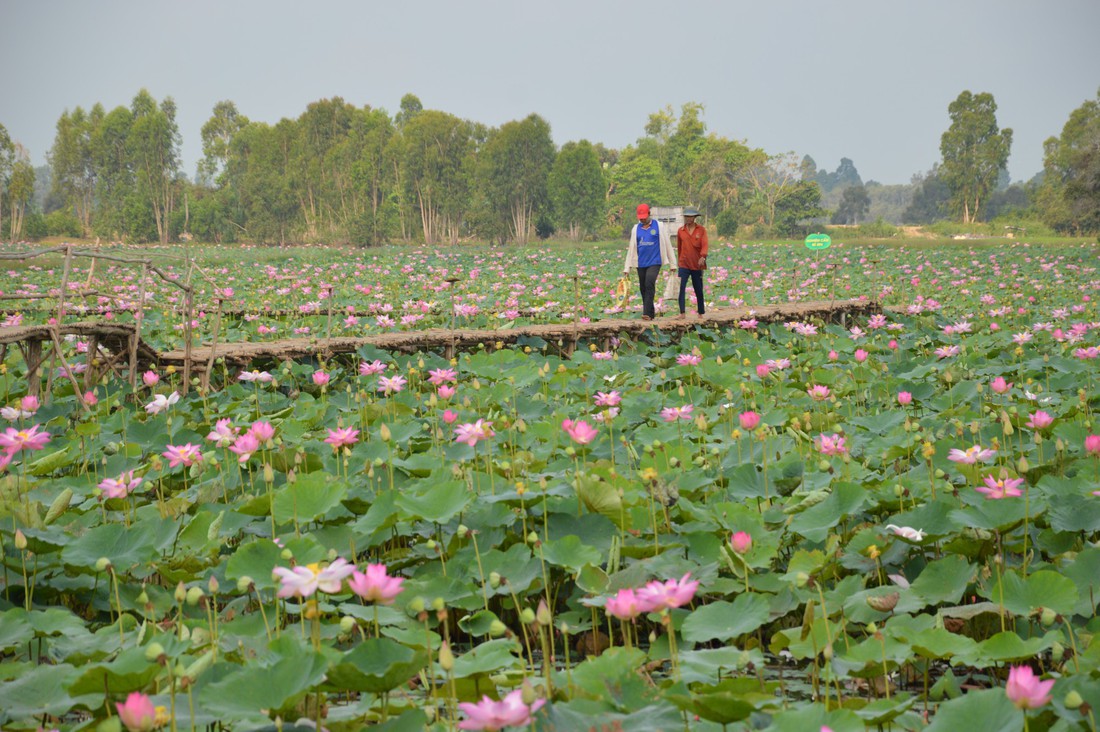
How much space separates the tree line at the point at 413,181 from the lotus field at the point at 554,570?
3213cm

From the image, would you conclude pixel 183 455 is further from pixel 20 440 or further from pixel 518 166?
pixel 518 166

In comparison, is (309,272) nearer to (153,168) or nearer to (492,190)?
(492,190)

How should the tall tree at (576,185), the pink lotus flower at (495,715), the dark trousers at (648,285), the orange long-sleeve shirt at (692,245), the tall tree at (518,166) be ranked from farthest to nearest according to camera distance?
the tall tree at (576,185) → the tall tree at (518,166) → the dark trousers at (648,285) → the orange long-sleeve shirt at (692,245) → the pink lotus flower at (495,715)

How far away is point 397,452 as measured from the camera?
3.39 m

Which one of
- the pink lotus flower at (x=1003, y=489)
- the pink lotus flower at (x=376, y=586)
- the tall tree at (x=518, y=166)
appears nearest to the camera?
the pink lotus flower at (x=376, y=586)

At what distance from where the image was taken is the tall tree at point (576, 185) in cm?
3762

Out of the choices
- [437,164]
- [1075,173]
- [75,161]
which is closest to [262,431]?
[1075,173]

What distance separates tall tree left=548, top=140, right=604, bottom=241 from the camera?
3762 cm

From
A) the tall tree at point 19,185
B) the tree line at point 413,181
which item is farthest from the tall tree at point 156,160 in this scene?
the tall tree at point 19,185

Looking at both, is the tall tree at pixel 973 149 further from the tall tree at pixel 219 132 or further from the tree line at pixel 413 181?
the tall tree at pixel 219 132

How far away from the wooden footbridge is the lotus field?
264 millimetres

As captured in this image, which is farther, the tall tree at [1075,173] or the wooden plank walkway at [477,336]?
the tall tree at [1075,173]

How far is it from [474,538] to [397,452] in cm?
126

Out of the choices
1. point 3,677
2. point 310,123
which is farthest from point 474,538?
point 310,123
